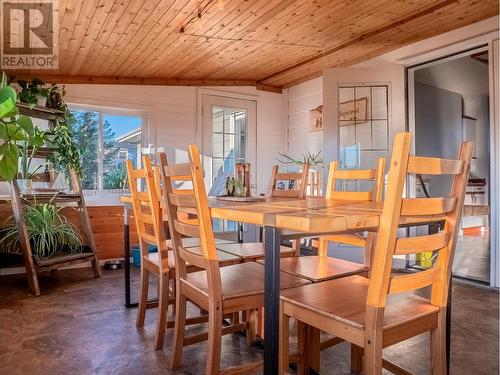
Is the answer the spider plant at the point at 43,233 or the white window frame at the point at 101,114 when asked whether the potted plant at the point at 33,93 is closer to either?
the white window frame at the point at 101,114

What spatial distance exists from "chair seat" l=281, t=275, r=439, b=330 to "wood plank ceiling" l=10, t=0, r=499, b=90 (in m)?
2.34

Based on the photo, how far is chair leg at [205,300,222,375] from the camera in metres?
1.53

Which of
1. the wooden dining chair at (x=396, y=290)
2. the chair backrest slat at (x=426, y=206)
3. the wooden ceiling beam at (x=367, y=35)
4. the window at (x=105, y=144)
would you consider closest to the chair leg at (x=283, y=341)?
the wooden dining chair at (x=396, y=290)

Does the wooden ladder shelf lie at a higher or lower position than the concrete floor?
higher

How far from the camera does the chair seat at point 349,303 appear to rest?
1267 mm

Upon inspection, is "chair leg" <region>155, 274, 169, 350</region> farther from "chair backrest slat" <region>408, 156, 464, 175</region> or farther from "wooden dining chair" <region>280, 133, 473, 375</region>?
"chair backrest slat" <region>408, 156, 464, 175</region>

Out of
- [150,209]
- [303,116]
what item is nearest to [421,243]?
[150,209]

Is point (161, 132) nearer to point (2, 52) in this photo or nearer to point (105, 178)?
point (105, 178)

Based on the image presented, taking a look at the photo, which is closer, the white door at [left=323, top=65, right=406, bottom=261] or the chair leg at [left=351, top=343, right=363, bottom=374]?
the chair leg at [left=351, top=343, right=363, bottom=374]

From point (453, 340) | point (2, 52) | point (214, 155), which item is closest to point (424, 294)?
point (453, 340)

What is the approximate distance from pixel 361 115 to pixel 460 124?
7.82 feet

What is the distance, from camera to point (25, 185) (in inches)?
140

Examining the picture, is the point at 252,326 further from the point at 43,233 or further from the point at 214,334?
the point at 43,233

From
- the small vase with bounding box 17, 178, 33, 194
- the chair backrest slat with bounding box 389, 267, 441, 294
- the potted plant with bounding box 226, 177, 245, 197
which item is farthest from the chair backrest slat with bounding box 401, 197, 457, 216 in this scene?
the small vase with bounding box 17, 178, 33, 194
